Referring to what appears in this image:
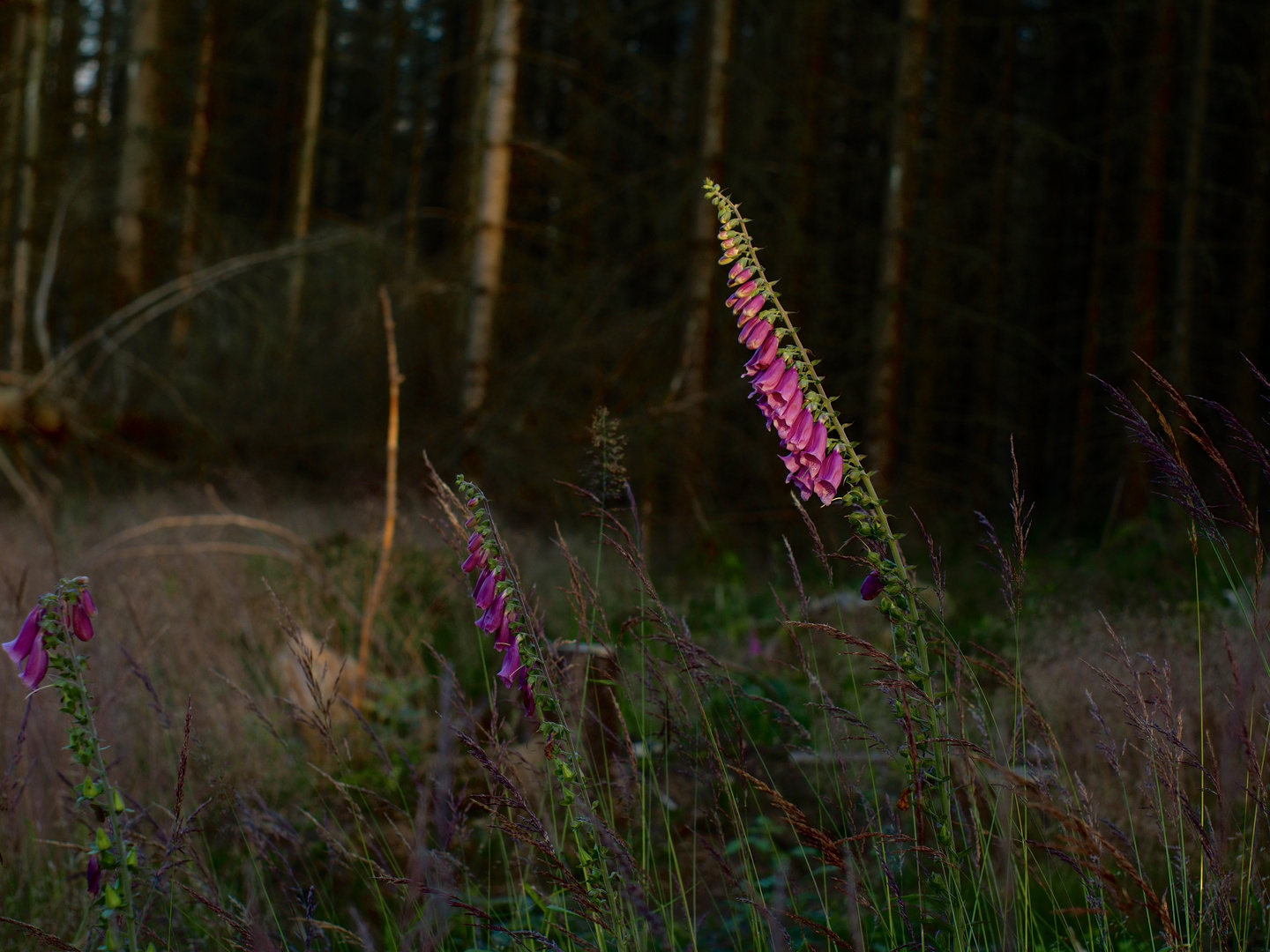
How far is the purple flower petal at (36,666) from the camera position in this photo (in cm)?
151

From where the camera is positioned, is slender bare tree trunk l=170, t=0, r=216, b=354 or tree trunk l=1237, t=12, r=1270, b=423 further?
tree trunk l=1237, t=12, r=1270, b=423

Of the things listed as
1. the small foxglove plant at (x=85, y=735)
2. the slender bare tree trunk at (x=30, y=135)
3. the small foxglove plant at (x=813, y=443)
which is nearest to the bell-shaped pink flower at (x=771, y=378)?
the small foxglove plant at (x=813, y=443)

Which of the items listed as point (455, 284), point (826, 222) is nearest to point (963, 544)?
point (455, 284)

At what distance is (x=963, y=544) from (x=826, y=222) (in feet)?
29.2

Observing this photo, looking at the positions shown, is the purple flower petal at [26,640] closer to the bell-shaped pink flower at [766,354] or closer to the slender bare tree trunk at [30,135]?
the bell-shaped pink flower at [766,354]

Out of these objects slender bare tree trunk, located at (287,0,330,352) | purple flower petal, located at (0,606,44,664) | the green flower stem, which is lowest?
the green flower stem

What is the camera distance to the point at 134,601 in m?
4.68

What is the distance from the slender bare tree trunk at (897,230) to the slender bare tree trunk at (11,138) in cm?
926

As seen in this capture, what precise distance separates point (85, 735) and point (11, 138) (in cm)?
1413

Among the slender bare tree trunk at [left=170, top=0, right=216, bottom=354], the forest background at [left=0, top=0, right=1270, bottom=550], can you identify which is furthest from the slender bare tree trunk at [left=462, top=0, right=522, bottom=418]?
the slender bare tree trunk at [left=170, top=0, right=216, bottom=354]

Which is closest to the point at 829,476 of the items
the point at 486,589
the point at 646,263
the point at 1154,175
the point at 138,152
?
the point at 486,589

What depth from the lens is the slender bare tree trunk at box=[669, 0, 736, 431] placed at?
8.73 metres

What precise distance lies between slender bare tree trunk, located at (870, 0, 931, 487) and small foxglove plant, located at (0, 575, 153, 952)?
7.97m

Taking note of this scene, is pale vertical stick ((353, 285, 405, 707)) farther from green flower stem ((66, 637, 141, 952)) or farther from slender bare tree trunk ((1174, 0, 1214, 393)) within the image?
slender bare tree trunk ((1174, 0, 1214, 393))
